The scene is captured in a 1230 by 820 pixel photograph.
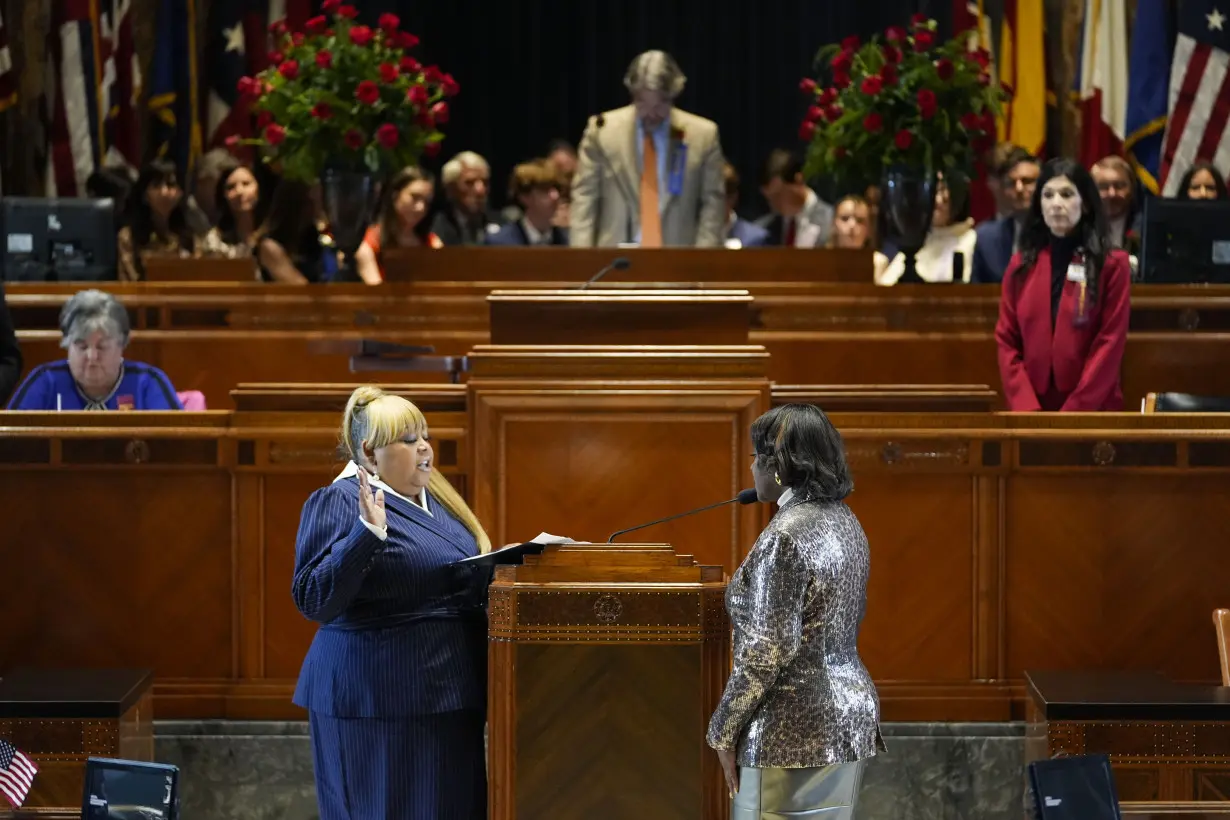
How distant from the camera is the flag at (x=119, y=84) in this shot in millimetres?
10508

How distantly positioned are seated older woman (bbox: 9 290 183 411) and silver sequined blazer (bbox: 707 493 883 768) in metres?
2.70

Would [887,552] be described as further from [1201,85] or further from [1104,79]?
[1104,79]

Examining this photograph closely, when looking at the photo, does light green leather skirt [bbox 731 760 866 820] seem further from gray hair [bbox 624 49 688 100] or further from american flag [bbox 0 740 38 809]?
gray hair [bbox 624 49 688 100]

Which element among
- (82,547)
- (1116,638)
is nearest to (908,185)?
(1116,638)

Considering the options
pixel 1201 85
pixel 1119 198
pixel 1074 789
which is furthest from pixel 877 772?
pixel 1201 85

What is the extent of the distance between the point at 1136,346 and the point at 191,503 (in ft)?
11.3

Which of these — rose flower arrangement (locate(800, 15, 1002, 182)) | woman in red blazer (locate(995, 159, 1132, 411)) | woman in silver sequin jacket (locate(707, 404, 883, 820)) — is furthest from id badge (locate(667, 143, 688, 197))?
woman in silver sequin jacket (locate(707, 404, 883, 820))

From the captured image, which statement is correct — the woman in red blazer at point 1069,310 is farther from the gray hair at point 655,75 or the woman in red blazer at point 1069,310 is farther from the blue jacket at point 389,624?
the blue jacket at point 389,624

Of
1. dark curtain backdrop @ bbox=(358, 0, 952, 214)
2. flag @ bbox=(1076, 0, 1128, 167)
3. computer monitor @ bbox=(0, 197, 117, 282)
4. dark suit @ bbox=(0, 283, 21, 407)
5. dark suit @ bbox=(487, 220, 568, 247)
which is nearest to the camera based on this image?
dark suit @ bbox=(0, 283, 21, 407)

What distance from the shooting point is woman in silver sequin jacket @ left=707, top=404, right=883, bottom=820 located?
12.0 ft

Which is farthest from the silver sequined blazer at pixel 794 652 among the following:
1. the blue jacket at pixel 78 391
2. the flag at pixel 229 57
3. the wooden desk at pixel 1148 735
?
the flag at pixel 229 57

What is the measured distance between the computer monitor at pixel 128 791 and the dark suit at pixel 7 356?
2.16m

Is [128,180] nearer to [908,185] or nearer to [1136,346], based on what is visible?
[908,185]

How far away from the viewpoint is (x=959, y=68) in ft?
23.8
